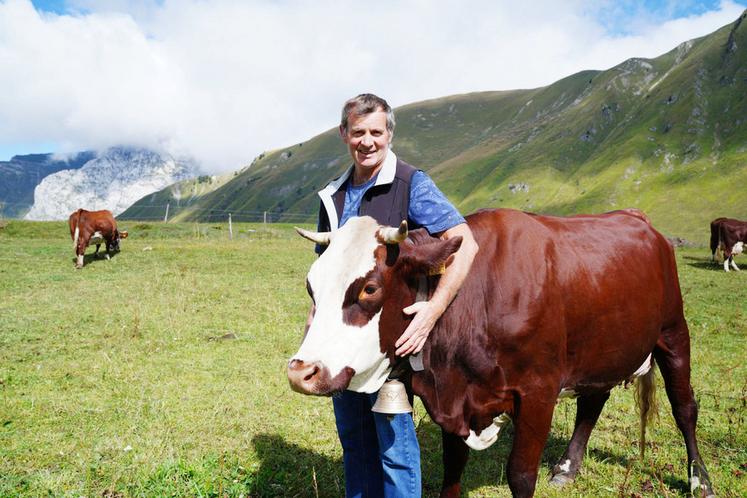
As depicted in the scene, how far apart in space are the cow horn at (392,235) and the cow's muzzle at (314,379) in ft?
2.54

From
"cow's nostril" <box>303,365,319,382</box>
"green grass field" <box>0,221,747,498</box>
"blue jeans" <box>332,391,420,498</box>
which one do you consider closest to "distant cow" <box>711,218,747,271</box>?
"green grass field" <box>0,221,747,498</box>

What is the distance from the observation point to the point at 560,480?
5.22 m

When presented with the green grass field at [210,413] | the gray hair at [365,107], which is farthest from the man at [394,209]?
the green grass field at [210,413]

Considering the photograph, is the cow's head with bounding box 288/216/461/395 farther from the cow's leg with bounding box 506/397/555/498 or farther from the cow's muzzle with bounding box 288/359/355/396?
the cow's leg with bounding box 506/397/555/498

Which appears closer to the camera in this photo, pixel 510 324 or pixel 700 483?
pixel 510 324

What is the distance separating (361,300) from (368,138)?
1.11m

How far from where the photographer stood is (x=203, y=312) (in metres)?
12.4

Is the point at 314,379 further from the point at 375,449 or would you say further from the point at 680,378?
the point at 680,378

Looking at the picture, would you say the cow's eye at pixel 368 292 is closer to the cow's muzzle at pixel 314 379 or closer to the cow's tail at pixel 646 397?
the cow's muzzle at pixel 314 379

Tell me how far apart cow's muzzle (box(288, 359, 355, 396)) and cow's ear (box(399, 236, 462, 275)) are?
2.45 ft

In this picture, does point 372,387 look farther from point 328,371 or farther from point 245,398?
point 245,398

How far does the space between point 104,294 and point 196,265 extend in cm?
583

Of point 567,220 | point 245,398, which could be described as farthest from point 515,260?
point 245,398

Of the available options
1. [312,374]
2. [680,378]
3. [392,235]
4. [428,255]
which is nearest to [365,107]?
[392,235]
